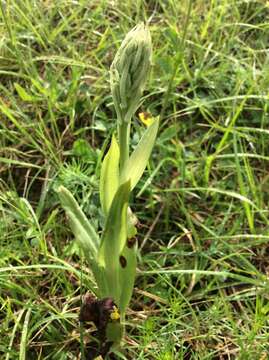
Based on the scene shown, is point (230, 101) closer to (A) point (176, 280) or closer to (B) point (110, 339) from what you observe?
(A) point (176, 280)

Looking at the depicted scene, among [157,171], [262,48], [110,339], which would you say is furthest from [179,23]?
[110,339]

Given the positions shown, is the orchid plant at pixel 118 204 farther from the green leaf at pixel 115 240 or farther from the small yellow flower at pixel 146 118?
the small yellow flower at pixel 146 118

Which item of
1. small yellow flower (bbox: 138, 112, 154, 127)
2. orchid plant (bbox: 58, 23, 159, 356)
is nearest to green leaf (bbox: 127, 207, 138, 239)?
A: orchid plant (bbox: 58, 23, 159, 356)

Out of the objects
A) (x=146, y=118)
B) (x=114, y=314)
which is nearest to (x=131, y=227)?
(x=114, y=314)

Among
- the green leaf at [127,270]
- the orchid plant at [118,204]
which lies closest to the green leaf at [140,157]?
the orchid plant at [118,204]

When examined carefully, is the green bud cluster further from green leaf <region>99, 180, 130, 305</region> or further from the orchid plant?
green leaf <region>99, 180, 130, 305</region>
